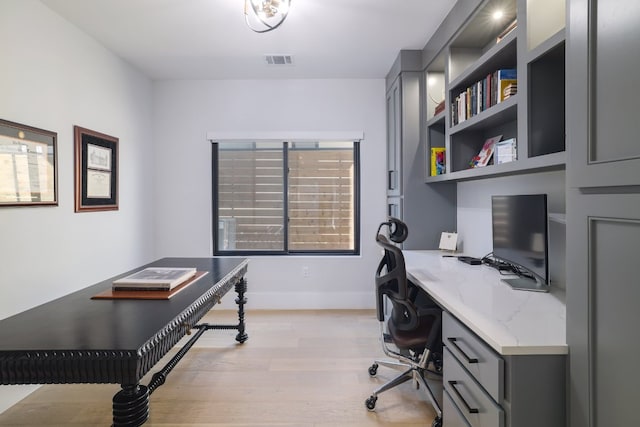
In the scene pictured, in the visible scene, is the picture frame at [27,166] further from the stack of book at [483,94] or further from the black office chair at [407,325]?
the stack of book at [483,94]

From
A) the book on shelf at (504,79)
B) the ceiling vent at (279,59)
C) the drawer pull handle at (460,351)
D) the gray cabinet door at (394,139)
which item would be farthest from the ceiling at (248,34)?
the drawer pull handle at (460,351)

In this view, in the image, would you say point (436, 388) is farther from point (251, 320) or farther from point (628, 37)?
point (628, 37)

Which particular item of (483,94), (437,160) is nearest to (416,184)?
(437,160)

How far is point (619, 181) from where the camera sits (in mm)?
907

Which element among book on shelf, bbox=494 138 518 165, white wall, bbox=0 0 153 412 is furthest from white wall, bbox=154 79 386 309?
book on shelf, bbox=494 138 518 165

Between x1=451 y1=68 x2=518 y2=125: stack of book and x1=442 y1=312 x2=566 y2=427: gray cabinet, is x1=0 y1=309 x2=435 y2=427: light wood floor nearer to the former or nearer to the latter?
x1=442 y1=312 x2=566 y2=427: gray cabinet

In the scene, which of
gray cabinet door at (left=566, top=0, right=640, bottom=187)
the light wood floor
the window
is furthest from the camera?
the window

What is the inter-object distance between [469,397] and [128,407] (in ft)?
4.15

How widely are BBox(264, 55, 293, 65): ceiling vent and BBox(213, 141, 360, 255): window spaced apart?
2.86ft

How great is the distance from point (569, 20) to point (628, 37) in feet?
0.92

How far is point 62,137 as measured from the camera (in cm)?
254

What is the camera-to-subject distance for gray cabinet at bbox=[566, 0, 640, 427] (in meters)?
0.88

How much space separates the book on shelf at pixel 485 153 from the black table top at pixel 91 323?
1.89 metres

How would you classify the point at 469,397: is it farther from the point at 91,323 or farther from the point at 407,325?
the point at 91,323
